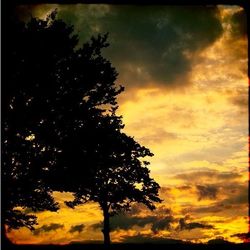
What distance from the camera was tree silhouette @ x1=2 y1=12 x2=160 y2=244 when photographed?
47.7 feet

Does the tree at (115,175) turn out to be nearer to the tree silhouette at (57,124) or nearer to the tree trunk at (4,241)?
the tree silhouette at (57,124)

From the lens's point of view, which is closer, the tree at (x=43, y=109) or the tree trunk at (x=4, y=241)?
the tree trunk at (x=4, y=241)

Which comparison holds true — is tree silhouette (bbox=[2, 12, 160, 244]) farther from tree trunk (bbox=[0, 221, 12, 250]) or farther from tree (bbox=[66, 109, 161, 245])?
tree trunk (bbox=[0, 221, 12, 250])

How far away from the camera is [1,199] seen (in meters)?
6.35

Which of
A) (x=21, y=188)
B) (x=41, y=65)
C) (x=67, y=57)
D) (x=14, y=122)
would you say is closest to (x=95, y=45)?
(x=67, y=57)

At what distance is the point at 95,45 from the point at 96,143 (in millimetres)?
4175

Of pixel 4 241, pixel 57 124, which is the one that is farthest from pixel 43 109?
pixel 4 241

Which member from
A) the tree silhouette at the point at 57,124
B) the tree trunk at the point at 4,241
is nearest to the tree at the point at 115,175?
the tree silhouette at the point at 57,124

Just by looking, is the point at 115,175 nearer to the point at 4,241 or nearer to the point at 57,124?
the point at 57,124

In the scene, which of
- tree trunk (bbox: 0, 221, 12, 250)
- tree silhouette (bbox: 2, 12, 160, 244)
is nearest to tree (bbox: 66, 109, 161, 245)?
tree silhouette (bbox: 2, 12, 160, 244)

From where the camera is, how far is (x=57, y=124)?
596 inches

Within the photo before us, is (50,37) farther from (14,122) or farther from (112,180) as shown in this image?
(112,180)

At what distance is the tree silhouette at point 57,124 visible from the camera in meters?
14.5

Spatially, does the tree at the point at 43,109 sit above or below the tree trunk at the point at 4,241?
above
